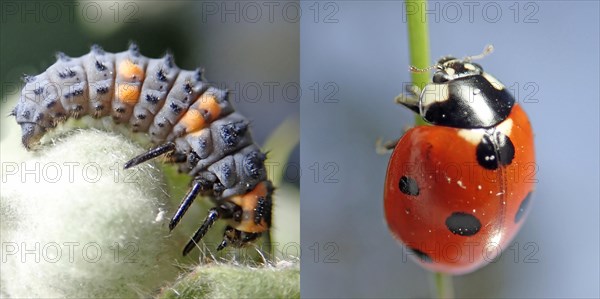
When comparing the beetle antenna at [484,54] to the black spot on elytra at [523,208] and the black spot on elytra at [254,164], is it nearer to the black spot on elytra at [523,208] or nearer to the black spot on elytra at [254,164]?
the black spot on elytra at [523,208]

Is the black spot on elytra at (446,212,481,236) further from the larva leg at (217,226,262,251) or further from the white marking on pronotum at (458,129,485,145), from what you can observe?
the larva leg at (217,226,262,251)

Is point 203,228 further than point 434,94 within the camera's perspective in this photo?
No

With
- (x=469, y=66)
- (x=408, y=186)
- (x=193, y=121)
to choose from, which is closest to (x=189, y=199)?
(x=193, y=121)

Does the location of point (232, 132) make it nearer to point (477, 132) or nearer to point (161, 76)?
point (161, 76)

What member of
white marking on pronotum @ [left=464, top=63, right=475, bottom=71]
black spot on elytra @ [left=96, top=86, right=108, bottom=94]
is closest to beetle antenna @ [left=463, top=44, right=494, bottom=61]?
white marking on pronotum @ [left=464, top=63, right=475, bottom=71]

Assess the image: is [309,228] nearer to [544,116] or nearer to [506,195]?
[506,195]
